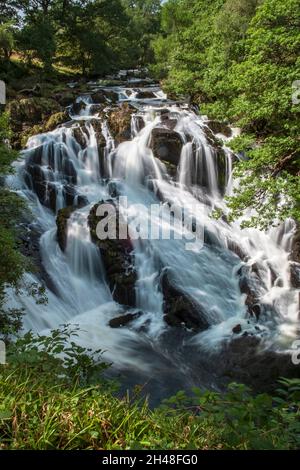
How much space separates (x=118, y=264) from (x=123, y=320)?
84.4 inches

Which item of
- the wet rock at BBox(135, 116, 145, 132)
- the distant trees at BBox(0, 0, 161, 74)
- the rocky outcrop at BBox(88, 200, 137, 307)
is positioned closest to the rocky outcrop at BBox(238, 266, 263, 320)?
the rocky outcrop at BBox(88, 200, 137, 307)

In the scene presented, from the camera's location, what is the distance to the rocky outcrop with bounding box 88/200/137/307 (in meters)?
12.5

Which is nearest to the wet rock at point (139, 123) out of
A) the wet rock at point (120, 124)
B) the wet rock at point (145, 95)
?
the wet rock at point (120, 124)

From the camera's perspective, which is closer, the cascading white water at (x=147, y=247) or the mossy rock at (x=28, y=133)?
the cascading white water at (x=147, y=247)

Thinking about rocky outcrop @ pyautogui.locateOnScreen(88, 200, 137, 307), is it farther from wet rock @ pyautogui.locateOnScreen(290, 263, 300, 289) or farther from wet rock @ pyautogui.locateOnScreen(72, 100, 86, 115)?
wet rock @ pyautogui.locateOnScreen(72, 100, 86, 115)

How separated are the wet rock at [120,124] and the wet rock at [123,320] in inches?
372

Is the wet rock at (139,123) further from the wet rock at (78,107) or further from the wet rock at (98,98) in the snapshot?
the wet rock at (98,98)

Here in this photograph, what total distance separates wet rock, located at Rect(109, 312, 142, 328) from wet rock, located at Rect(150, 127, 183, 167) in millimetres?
8047

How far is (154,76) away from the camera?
34781 millimetres

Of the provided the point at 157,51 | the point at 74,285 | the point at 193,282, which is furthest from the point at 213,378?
the point at 157,51

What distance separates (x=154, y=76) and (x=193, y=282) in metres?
26.8

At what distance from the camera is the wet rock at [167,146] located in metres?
17.6

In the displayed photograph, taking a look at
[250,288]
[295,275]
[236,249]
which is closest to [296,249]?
[295,275]

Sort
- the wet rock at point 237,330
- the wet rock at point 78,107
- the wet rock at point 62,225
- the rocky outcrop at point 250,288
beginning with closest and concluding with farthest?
the wet rock at point 237,330, the rocky outcrop at point 250,288, the wet rock at point 62,225, the wet rock at point 78,107
